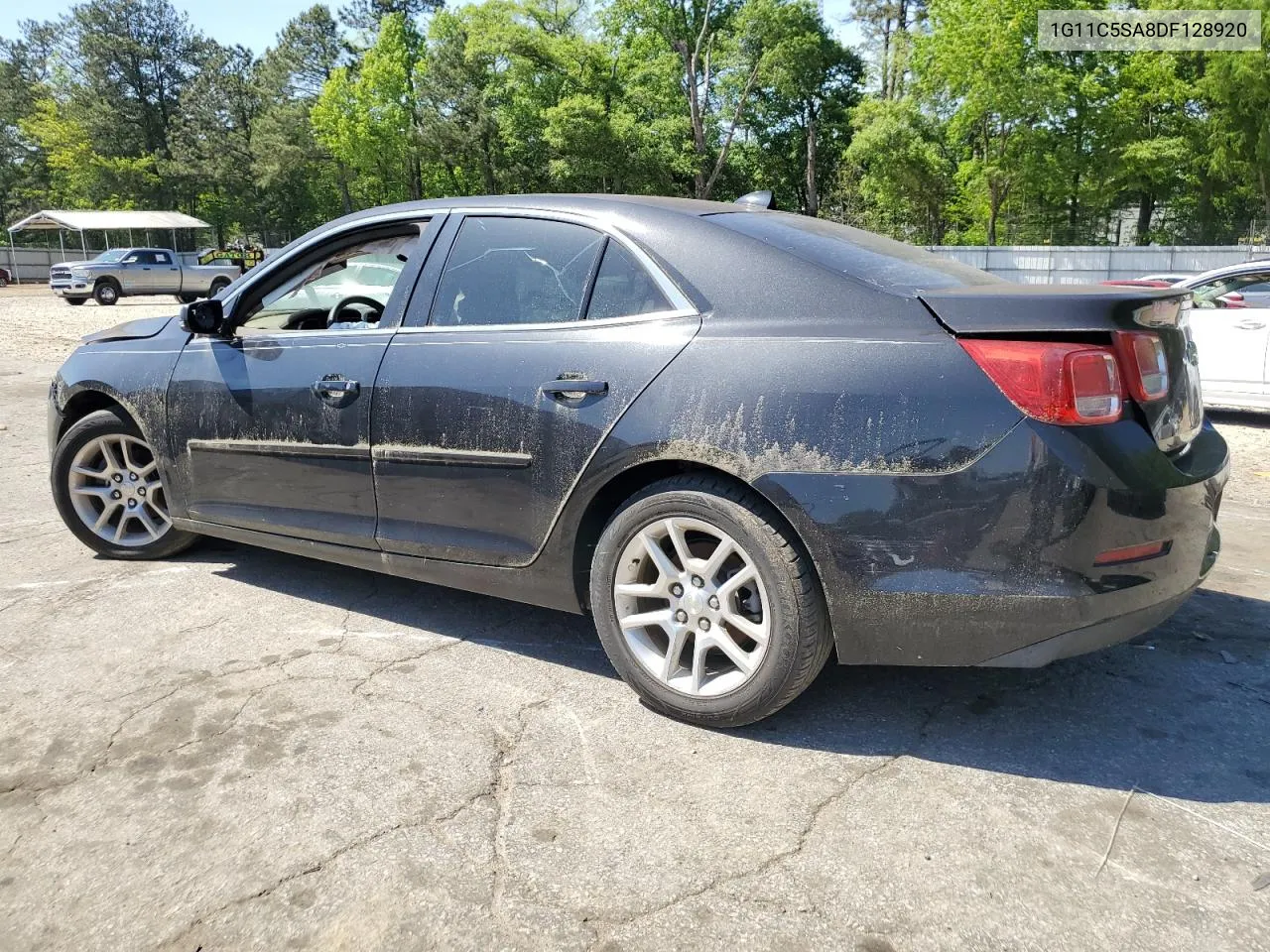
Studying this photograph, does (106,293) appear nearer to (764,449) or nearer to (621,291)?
(621,291)

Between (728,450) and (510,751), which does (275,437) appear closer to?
(510,751)

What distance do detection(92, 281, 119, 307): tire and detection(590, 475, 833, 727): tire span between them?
105 feet

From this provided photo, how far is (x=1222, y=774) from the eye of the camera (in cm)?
269

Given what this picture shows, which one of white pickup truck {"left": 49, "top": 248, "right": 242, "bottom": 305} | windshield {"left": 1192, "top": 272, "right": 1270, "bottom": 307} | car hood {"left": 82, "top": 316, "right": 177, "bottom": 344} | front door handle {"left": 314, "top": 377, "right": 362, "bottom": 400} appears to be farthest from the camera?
white pickup truck {"left": 49, "top": 248, "right": 242, "bottom": 305}

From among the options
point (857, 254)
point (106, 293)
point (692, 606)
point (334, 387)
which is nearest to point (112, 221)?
point (106, 293)

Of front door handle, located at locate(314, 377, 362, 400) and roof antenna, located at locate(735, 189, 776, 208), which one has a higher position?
roof antenna, located at locate(735, 189, 776, 208)

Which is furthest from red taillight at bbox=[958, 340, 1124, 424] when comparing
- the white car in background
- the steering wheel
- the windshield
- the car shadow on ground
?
the windshield

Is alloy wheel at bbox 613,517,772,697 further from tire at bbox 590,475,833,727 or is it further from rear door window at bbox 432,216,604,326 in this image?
rear door window at bbox 432,216,604,326

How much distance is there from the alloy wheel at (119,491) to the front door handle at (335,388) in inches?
51.4

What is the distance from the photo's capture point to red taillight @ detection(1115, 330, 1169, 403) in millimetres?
2584

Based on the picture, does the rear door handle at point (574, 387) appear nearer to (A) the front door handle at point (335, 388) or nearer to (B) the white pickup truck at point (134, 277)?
(A) the front door handle at point (335, 388)

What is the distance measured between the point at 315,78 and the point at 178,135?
10841 mm

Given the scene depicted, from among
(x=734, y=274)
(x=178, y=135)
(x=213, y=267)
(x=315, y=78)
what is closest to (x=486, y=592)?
(x=734, y=274)

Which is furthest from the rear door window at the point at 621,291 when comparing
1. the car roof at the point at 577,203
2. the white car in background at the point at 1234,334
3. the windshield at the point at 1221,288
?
the windshield at the point at 1221,288
